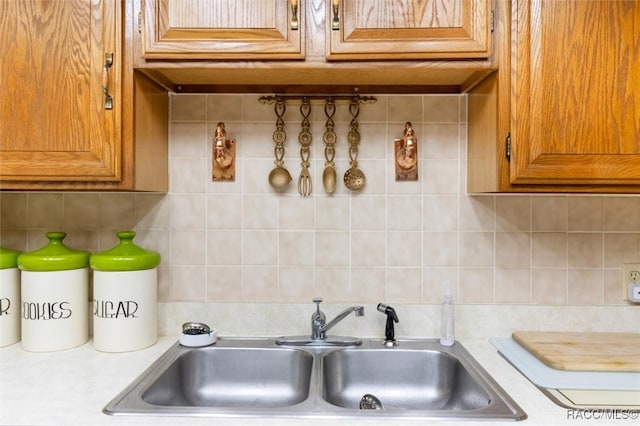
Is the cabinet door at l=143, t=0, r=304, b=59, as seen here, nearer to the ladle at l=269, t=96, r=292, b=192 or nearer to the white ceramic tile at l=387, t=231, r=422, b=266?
the ladle at l=269, t=96, r=292, b=192

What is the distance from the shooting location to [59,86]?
3.77 feet

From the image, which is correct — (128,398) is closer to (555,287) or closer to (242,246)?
(242,246)

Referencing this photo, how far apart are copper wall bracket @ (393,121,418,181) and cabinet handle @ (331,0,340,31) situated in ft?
1.42

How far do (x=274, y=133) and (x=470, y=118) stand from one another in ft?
2.09

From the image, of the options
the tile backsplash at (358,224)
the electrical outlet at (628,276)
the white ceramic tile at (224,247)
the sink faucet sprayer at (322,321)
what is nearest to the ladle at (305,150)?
the tile backsplash at (358,224)

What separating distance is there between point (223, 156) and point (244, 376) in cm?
69

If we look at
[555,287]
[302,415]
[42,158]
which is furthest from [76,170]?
[555,287]

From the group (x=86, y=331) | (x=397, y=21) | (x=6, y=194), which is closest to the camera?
(x=397, y=21)

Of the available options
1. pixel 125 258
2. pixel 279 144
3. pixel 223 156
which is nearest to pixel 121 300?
pixel 125 258

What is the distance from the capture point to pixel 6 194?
148 centimetres

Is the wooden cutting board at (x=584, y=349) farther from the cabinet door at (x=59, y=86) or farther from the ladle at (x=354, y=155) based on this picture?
the cabinet door at (x=59, y=86)

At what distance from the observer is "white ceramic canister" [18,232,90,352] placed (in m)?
1.29

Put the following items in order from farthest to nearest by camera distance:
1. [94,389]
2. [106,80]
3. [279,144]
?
[279,144] < [106,80] < [94,389]

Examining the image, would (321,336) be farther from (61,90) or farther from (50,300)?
(61,90)
